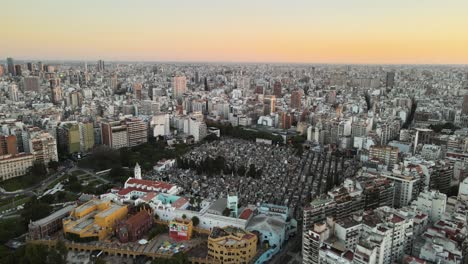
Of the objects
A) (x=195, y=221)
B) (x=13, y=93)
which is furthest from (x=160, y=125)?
(x=13, y=93)

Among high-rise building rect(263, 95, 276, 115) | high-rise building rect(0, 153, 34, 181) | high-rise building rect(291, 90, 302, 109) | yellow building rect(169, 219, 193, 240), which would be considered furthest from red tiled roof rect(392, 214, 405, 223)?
high-rise building rect(291, 90, 302, 109)

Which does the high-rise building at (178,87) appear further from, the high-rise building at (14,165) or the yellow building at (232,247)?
the yellow building at (232,247)

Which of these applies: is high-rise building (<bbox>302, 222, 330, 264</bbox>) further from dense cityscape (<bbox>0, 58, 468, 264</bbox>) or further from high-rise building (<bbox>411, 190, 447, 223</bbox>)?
high-rise building (<bbox>411, 190, 447, 223</bbox>)

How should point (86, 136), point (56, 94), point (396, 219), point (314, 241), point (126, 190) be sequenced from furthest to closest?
point (56, 94), point (86, 136), point (126, 190), point (396, 219), point (314, 241)

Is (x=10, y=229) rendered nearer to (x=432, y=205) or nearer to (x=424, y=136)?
(x=432, y=205)

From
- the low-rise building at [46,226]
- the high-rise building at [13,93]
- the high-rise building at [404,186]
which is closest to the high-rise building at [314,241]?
the high-rise building at [404,186]

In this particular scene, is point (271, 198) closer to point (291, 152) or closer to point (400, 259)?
point (400, 259)
